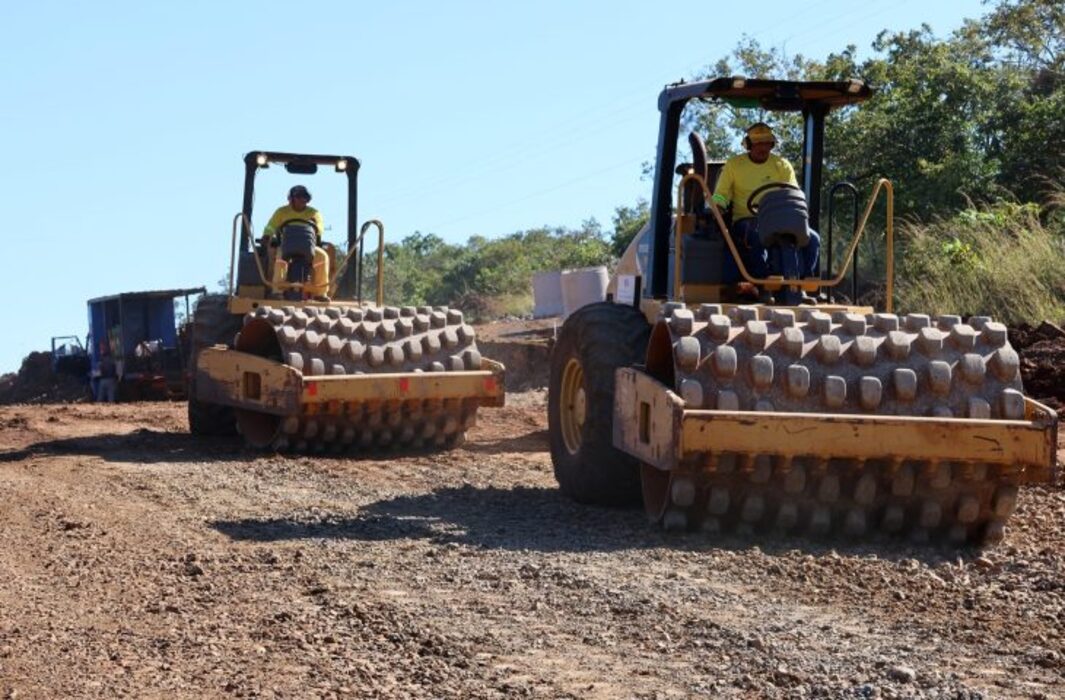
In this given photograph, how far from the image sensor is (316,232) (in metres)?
16.2

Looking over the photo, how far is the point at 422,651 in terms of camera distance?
20.7 feet

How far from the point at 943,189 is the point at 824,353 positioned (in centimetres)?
1735

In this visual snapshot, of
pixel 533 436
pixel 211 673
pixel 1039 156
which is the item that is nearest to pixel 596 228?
pixel 1039 156

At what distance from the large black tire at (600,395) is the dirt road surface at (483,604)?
21 centimetres

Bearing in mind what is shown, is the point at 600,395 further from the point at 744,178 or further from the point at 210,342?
the point at 210,342

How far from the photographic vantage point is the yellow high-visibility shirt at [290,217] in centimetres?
1620

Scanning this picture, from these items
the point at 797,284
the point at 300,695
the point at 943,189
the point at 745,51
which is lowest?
the point at 300,695

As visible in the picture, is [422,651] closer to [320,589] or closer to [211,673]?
[211,673]

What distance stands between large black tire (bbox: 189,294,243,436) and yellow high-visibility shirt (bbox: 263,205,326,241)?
0.80m

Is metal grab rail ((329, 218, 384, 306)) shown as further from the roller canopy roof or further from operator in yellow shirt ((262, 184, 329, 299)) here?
the roller canopy roof

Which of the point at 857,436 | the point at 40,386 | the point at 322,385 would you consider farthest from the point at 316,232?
the point at 40,386

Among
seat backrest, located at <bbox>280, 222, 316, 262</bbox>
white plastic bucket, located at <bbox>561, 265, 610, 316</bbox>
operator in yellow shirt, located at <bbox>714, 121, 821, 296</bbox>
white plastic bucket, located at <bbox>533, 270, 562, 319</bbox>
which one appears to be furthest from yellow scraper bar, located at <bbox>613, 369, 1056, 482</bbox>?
white plastic bucket, located at <bbox>533, 270, 562, 319</bbox>

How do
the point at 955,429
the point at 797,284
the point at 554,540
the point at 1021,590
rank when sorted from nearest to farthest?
the point at 1021,590
the point at 955,429
the point at 554,540
the point at 797,284

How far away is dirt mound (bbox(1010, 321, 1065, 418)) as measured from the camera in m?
15.9
